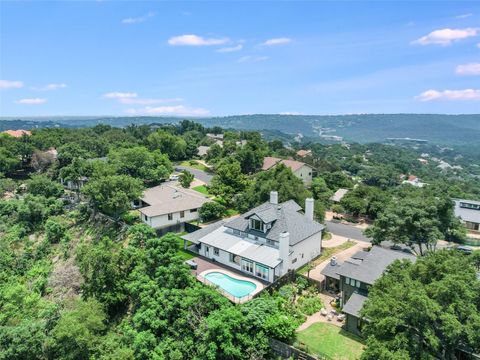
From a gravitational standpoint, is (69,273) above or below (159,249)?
below

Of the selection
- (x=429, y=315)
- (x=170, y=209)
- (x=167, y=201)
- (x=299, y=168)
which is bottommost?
(x=170, y=209)

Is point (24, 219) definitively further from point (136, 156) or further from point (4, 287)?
point (136, 156)

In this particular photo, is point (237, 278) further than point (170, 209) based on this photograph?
No

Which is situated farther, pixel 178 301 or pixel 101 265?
pixel 101 265

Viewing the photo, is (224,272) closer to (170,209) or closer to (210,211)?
Result: (210,211)

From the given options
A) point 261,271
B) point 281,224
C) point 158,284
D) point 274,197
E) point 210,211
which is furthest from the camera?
point 210,211

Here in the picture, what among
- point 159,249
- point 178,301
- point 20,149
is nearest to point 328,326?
point 178,301

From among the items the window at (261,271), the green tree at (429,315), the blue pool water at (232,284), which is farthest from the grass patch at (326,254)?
the green tree at (429,315)

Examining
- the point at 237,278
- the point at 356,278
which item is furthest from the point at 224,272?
the point at 356,278
